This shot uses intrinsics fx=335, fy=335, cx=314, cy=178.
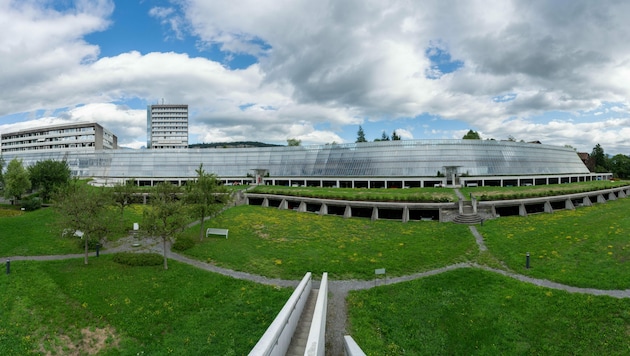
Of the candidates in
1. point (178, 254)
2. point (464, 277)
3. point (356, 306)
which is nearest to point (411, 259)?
point (464, 277)

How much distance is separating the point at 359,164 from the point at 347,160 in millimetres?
3410

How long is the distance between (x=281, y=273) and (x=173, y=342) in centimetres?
943

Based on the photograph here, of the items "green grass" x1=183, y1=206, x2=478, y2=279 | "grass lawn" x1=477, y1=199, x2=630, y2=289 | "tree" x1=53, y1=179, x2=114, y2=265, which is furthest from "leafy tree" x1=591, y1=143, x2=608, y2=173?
"tree" x1=53, y1=179, x2=114, y2=265

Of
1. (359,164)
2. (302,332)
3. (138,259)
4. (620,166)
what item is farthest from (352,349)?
(620,166)

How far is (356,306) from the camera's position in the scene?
784 inches

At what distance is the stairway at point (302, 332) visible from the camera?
14109 mm

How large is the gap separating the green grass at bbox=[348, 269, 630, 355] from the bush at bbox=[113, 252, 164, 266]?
51.9 ft

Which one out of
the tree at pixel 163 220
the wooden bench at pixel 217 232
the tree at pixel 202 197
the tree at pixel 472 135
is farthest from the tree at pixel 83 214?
the tree at pixel 472 135

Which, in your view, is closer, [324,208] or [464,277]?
[464,277]

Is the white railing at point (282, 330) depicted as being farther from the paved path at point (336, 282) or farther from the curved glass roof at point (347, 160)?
the curved glass roof at point (347, 160)

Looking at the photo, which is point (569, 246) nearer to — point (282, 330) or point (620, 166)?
point (282, 330)

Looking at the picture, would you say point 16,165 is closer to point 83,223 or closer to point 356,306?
point 83,223

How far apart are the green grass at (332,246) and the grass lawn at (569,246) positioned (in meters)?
3.27

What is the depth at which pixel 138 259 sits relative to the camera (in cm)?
2638
